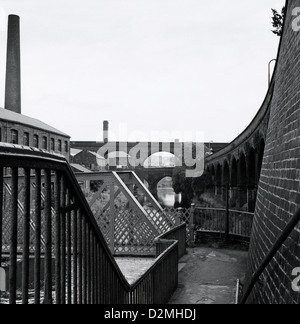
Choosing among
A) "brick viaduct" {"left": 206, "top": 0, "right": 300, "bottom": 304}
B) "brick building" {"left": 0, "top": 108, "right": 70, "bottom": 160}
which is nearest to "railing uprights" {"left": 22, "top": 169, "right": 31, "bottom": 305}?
"brick viaduct" {"left": 206, "top": 0, "right": 300, "bottom": 304}

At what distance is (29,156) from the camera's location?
1.71 m

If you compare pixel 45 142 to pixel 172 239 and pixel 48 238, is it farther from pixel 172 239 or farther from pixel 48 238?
pixel 48 238

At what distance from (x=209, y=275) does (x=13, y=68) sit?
3516 centimetres

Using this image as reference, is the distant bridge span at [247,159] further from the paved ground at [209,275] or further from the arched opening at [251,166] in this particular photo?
the paved ground at [209,275]

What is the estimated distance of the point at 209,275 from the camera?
25.7 ft

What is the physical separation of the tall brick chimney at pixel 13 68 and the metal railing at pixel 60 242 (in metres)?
35.9

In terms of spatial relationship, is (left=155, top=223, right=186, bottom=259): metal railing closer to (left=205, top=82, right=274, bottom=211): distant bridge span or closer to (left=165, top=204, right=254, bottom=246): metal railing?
(left=165, top=204, right=254, bottom=246): metal railing

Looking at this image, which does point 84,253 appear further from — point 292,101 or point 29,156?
point 292,101

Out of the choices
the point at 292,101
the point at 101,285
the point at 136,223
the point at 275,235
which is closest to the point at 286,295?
the point at 275,235

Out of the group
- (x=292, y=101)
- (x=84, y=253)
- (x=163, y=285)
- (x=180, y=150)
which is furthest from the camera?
(x=180, y=150)

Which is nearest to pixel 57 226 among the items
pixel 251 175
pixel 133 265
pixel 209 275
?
pixel 209 275

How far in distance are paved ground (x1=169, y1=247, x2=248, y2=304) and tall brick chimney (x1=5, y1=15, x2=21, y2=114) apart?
31232mm

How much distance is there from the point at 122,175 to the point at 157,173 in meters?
42.7

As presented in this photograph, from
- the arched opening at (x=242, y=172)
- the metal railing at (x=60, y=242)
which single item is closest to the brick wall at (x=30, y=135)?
the arched opening at (x=242, y=172)
